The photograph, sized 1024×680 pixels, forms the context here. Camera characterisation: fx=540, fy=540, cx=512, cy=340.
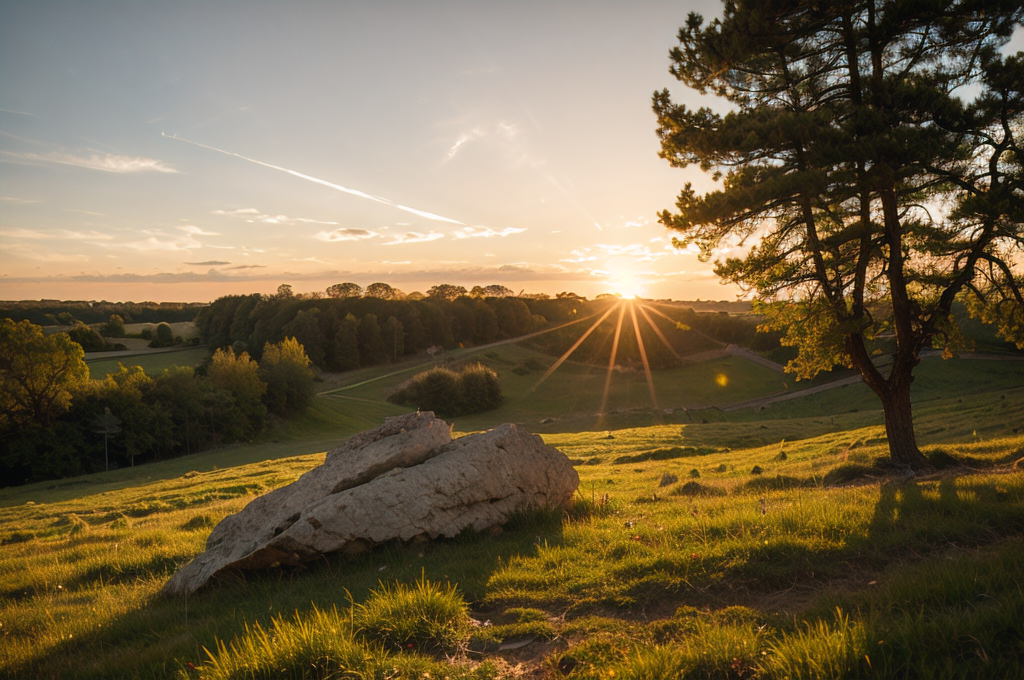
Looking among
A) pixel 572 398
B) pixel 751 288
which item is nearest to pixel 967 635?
pixel 751 288

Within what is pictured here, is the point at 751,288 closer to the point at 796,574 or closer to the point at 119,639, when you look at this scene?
the point at 796,574

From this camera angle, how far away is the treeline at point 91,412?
4675cm

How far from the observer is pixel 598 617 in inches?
214

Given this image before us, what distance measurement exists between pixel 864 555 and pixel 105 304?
162 metres

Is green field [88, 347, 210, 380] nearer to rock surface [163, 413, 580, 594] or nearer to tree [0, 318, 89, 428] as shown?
tree [0, 318, 89, 428]

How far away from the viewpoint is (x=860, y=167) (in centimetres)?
1379

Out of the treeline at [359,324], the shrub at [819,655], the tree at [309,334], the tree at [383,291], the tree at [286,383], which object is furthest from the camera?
the tree at [383,291]

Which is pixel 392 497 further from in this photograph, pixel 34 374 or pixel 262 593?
pixel 34 374

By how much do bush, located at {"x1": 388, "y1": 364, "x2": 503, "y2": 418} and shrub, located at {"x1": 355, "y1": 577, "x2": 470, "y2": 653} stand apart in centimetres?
7201

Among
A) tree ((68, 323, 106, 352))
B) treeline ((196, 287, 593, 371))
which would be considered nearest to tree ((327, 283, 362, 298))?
treeline ((196, 287, 593, 371))

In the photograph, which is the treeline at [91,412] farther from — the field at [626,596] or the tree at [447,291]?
the tree at [447,291]

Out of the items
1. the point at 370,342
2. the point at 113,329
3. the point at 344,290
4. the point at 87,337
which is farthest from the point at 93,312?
the point at 370,342

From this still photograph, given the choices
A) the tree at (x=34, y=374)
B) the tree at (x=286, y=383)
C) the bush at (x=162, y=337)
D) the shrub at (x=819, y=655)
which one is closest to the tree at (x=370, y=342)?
the tree at (x=286, y=383)

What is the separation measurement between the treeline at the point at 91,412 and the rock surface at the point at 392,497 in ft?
165
